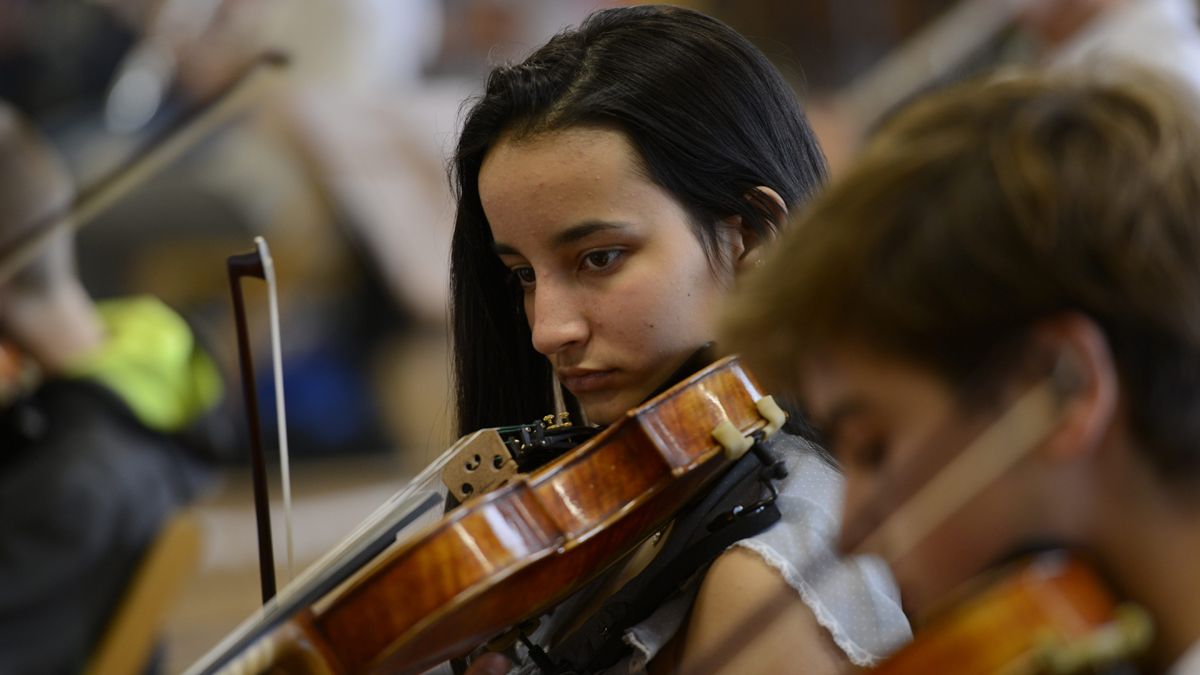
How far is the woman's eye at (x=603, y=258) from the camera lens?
1122 mm

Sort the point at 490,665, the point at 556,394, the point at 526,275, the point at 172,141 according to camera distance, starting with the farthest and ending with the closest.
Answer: the point at 172,141 → the point at 556,394 → the point at 526,275 → the point at 490,665

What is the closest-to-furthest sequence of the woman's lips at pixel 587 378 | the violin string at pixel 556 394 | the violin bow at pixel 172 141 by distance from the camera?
the woman's lips at pixel 587 378 < the violin string at pixel 556 394 < the violin bow at pixel 172 141

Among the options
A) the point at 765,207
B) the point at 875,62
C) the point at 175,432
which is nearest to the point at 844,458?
the point at 765,207

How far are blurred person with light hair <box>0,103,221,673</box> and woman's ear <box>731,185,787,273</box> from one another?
1.05 meters

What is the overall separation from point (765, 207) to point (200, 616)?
86.9 inches

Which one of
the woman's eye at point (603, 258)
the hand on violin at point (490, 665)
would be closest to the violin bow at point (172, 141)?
the woman's eye at point (603, 258)

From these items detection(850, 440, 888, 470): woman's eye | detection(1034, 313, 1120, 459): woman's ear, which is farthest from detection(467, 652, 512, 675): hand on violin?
detection(1034, 313, 1120, 459): woman's ear

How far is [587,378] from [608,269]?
85 millimetres

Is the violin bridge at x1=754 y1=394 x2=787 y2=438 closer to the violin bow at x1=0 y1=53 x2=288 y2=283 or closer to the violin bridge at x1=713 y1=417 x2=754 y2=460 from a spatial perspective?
the violin bridge at x1=713 y1=417 x2=754 y2=460

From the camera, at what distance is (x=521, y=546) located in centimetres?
96

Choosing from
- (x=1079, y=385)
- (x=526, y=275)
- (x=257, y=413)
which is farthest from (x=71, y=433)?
(x=1079, y=385)

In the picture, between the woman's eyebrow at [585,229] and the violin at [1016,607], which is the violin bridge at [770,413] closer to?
the woman's eyebrow at [585,229]

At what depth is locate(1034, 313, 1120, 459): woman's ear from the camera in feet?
2.21

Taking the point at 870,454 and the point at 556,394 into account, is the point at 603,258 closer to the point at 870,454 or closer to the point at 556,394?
the point at 556,394
